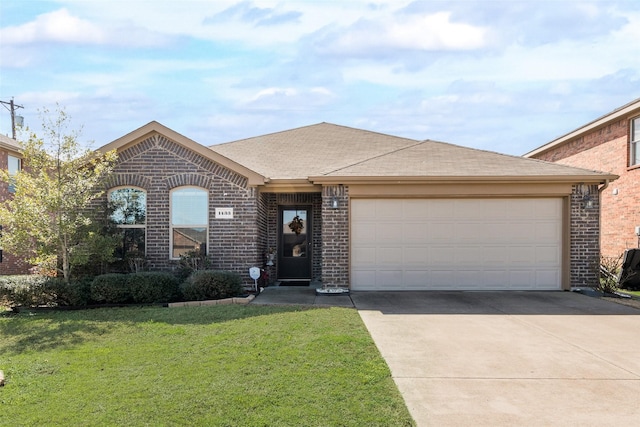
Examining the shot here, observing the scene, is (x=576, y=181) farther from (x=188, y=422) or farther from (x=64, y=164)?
(x=64, y=164)

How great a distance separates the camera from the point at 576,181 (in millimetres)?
11297

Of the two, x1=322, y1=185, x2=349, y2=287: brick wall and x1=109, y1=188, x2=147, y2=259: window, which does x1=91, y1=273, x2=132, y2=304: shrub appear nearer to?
x1=109, y1=188, x2=147, y2=259: window

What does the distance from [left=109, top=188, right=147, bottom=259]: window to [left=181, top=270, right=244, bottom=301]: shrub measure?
2.32 meters

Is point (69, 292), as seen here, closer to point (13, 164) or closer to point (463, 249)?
point (463, 249)

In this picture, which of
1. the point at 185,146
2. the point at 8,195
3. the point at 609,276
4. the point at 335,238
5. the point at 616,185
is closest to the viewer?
the point at 335,238

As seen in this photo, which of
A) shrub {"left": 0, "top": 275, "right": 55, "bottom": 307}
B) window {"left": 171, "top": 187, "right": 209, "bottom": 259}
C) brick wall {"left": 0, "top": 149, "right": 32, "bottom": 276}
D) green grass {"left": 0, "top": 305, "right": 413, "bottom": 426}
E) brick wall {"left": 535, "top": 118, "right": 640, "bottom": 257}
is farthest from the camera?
brick wall {"left": 0, "top": 149, "right": 32, "bottom": 276}

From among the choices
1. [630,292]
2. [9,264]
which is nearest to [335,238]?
[630,292]

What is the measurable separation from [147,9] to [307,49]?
210 inches

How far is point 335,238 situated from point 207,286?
3.24 metres

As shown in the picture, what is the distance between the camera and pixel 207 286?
32.9 feet

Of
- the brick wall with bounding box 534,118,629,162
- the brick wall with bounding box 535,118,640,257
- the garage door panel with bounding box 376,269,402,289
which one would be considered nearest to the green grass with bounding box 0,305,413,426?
the garage door panel with bounding box 376,269,402,289

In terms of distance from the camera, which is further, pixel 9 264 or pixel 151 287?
pixel 9 264

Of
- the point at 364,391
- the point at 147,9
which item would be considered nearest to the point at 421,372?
the point at 364,391

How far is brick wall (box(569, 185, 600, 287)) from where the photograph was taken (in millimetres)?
11414
